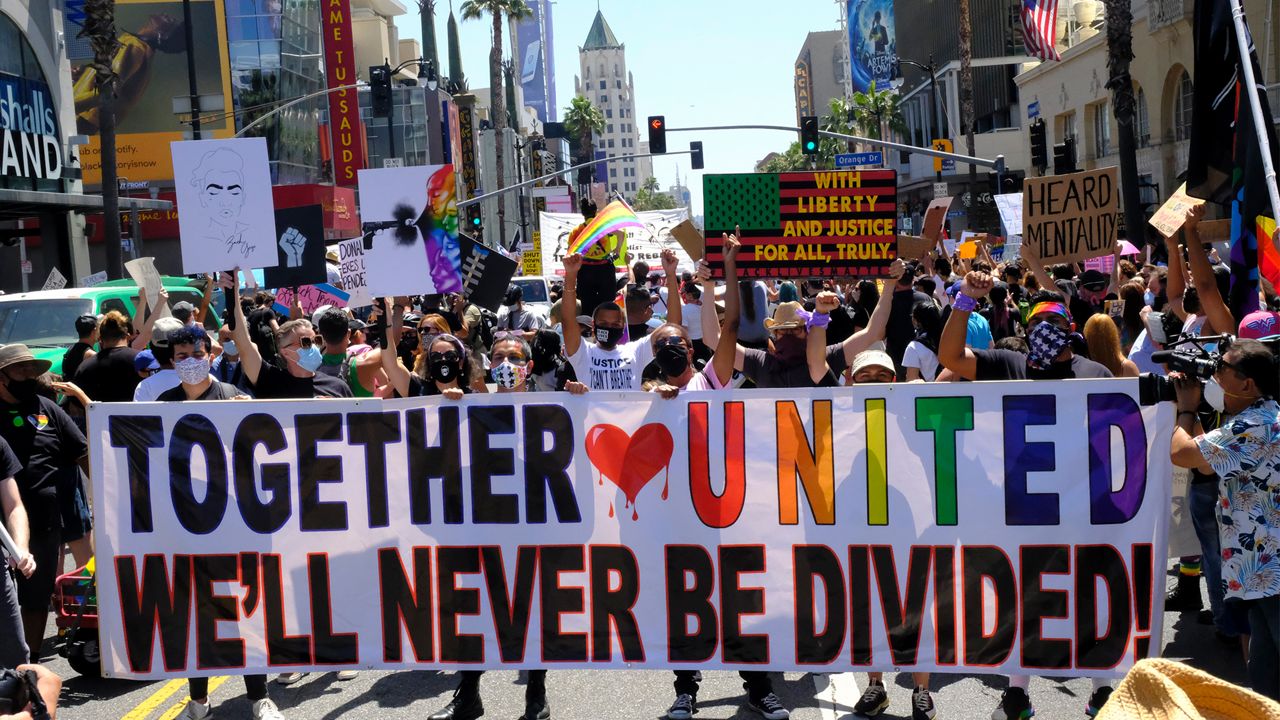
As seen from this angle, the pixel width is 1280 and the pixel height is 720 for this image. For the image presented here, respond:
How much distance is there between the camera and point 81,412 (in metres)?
8.73

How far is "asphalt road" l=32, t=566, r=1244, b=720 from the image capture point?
20.0 feet

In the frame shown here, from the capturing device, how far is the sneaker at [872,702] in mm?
5934

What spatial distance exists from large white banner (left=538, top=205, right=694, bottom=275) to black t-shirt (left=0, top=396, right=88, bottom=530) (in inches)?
550

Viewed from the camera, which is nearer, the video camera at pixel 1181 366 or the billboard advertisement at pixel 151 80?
the video camera at pixel 1181 366

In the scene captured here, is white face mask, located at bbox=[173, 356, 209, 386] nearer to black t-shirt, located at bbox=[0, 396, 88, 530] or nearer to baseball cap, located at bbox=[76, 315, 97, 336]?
black t-shirt, located at bbox=[0, 396, 88, 530]

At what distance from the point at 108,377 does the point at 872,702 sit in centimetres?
569

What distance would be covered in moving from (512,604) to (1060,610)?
2336mm

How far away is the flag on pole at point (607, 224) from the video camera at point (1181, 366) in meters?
4.75

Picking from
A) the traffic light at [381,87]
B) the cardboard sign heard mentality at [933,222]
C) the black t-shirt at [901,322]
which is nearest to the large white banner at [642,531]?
the cardboard sign heard mentality at [933,222]

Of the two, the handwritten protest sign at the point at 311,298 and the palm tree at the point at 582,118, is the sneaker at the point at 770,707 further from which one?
the palm tree at the point at 582,118

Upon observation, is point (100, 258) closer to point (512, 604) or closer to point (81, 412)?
point (81, 412)

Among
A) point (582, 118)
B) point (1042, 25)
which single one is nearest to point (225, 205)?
point (1042, 25)

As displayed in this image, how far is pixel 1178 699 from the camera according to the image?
2504mm

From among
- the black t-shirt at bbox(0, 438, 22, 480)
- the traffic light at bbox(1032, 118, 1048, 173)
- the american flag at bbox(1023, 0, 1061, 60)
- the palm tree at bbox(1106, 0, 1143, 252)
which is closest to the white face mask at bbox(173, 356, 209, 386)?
the black t-shirt at bbox(0, 438, 22, 480)
